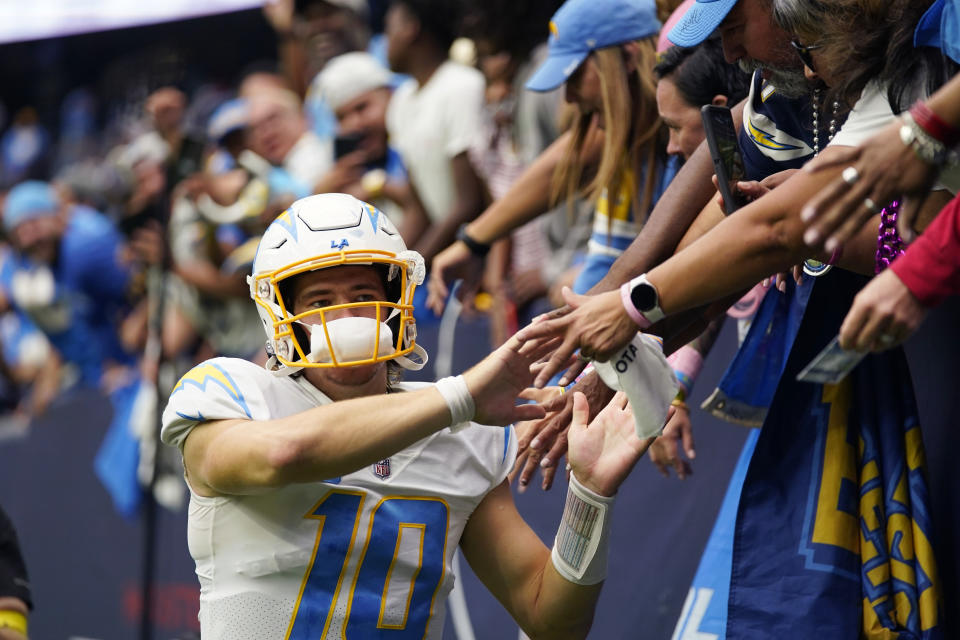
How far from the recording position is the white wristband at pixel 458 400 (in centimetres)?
256

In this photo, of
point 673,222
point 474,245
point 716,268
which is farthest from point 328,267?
point 474,245

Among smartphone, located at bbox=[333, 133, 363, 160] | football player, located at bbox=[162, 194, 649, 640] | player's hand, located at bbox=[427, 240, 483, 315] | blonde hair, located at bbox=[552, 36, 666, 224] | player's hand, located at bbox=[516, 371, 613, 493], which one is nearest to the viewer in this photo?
football player, located at bbox=[162, 194, 649, 640]

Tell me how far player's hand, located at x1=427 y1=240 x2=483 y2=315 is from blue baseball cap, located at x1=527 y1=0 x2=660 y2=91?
0.90m

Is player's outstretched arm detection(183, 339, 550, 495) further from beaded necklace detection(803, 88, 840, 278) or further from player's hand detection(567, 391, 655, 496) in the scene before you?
beaded necklace detection(803, 88, 840, 278)

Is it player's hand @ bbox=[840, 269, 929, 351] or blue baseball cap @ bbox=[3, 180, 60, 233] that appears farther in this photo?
blue baseball cap @ bbox=[3, 180, 60, 233]

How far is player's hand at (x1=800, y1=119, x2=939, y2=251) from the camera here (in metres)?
2.32

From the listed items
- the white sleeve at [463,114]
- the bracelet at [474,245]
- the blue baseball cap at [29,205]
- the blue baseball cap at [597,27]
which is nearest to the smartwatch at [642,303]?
the blue baseball cap at [597,27]

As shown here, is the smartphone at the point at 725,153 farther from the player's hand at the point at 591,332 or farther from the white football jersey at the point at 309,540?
the white football jersey at the point at 309,540

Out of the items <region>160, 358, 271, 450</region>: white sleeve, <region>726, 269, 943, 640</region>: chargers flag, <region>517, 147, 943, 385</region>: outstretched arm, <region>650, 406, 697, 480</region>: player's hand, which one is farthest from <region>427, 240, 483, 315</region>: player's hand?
<region>517, 147, 943, 385</region>: outstretched arm

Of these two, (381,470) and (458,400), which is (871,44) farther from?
(381,470)

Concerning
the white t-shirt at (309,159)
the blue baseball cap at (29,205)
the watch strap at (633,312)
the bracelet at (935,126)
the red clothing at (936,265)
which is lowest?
Result: the blue baseball cap at (29,205)

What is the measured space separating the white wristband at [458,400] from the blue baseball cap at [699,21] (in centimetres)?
102

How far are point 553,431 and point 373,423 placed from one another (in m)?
0.75

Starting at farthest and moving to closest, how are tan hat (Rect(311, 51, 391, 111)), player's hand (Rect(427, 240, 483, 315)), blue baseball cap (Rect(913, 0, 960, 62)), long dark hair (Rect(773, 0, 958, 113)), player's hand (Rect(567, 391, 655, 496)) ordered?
1. tan hat (Rect(311, 51, 391, 111))
2. player's hand (Rect(427, 240, 483, 315))
3. player's hand (Rect(567, 391, 655, 496))
4. long dark hair (Rect(773, 0, 958, 113))
5. blue baseball cap (Rect(913, 0, 960, 62))
